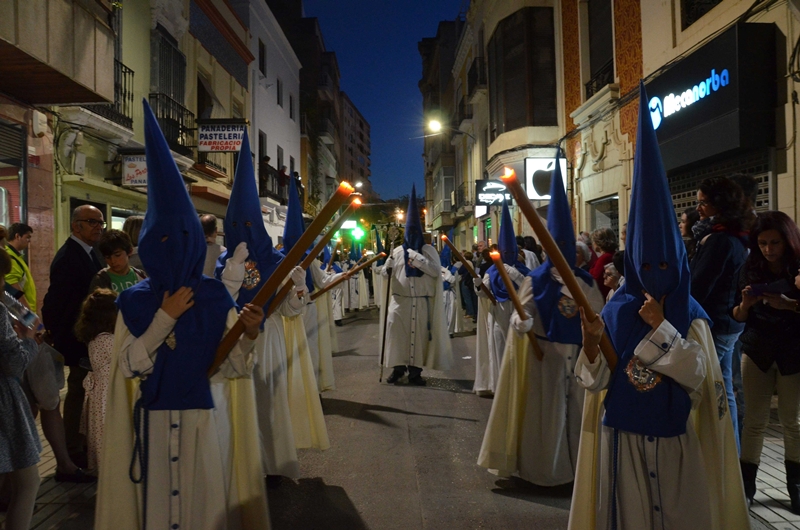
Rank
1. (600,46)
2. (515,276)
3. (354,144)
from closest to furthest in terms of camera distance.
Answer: (515,276), (600,46), (354,144)

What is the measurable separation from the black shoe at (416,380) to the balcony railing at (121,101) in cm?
750

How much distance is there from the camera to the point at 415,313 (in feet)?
27.1

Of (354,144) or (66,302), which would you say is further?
(354,144)

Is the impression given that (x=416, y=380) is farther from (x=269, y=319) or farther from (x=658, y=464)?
(x=658, y=464)

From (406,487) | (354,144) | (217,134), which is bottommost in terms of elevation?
(406,487)

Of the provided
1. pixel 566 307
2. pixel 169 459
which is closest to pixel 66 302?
pixel 169 459

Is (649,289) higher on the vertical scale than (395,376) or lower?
higher

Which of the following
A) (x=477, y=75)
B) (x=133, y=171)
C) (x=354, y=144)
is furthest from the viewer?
(x=354, y=144)

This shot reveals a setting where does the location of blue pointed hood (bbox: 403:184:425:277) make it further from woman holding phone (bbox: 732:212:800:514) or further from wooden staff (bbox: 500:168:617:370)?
wooden staff (bbox: 500:168:617:370)

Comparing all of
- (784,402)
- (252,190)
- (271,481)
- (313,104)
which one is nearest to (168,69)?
(252,190)

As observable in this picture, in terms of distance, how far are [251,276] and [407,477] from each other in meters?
2.06

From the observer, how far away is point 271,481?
4469mm

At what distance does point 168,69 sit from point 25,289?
30.6ft

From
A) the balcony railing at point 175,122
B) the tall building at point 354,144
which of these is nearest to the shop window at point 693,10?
the balcony railing at point 175,122
